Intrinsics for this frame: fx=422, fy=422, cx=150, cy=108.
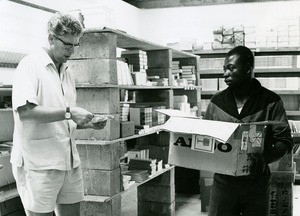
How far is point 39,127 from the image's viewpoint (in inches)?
86.6

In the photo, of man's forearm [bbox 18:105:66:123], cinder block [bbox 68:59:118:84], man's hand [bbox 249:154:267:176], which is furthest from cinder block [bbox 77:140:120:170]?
man's hand [bbox 249:154:267:176]

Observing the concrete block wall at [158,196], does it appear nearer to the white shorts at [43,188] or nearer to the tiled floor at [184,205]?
the tiled floor at [184,205]

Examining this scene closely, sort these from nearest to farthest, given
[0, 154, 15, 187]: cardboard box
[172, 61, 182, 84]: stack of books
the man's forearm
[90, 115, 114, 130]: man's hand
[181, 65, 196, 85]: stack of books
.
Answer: the man's forearm → [90, 115, 114, 130]: man's hand → [0, 154, 15, 187]: cardboard box → [172, 61, 182, 84]: stack of books → [181, 65, 196, 85]: stack of books

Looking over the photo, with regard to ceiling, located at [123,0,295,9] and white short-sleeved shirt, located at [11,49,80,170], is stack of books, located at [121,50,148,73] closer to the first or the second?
white short-sleeved shirt, located at [11,49,80,170]

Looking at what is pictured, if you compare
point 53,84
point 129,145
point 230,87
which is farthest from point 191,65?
point 53,84

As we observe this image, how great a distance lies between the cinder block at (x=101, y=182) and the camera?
3496mm

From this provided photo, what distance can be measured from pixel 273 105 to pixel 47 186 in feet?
4.41

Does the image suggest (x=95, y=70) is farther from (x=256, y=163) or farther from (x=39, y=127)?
(x=256, y=163)

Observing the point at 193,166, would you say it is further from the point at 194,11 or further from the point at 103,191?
the point at 194,11

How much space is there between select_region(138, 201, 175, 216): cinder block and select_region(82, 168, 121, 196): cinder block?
1.53m

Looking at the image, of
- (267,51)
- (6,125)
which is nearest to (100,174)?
(6,125)

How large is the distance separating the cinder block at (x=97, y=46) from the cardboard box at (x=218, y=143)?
48.5 inches

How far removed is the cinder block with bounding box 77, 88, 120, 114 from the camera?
3.44 metres

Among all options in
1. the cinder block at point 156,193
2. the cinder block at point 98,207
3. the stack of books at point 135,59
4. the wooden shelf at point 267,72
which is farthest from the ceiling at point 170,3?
the cinder block at point 98,207
